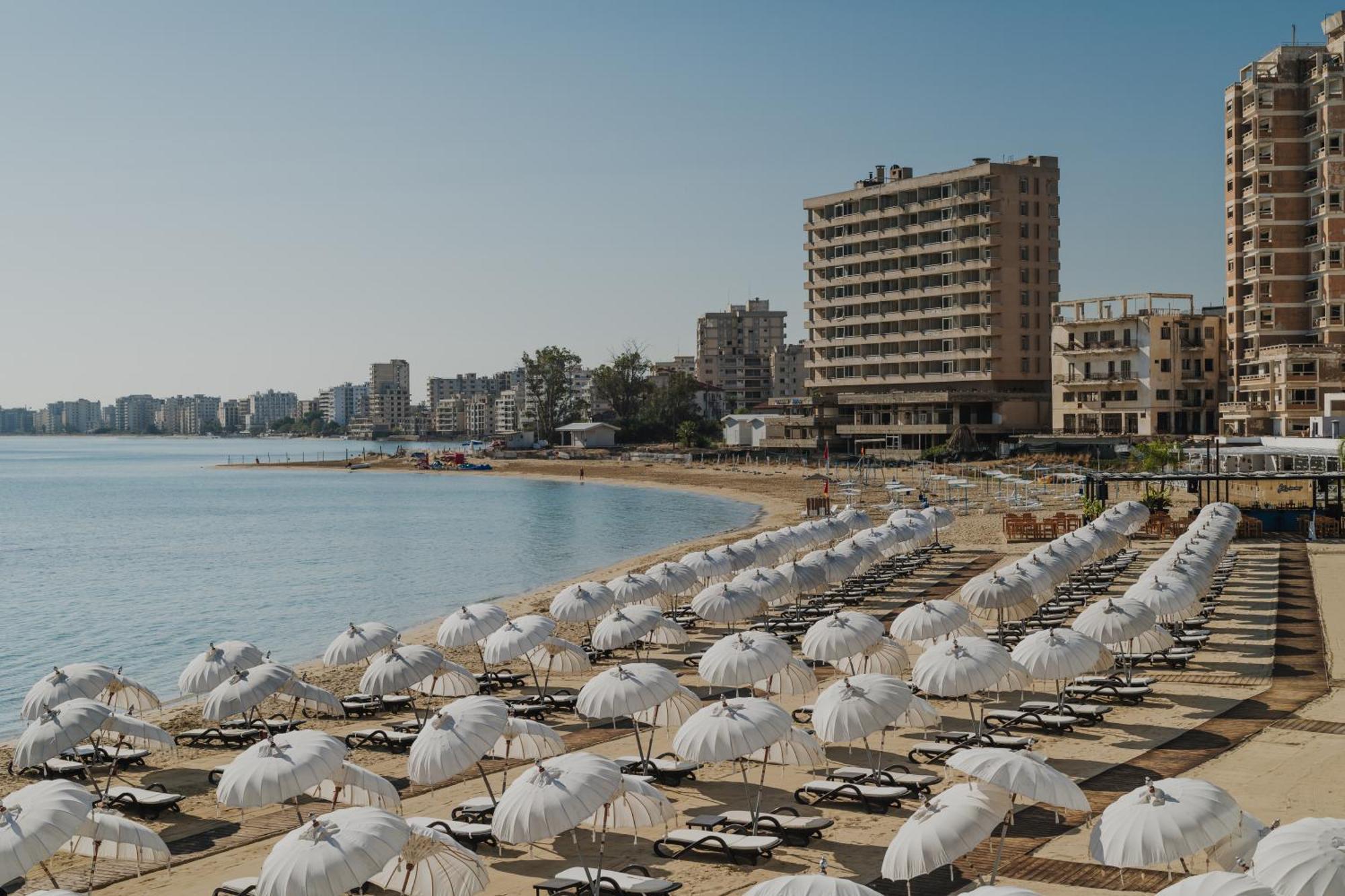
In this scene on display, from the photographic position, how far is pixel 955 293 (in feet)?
315

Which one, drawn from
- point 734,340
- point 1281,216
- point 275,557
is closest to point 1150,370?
point 1281,216

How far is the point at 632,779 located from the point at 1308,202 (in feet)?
242

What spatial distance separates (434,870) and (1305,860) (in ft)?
23.7

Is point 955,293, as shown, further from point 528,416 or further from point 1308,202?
point 528,416

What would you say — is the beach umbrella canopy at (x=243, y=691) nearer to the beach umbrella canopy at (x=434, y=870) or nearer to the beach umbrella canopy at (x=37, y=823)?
the beach umbrella canopy at (x=37, y=823)

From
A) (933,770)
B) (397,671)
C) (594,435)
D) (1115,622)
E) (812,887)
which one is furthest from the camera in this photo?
(594,435)

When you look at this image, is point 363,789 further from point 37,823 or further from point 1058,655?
point 1058,655

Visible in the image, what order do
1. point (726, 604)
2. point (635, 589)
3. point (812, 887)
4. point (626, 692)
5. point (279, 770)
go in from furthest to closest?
point (635, 589) → point (726, 604) → point (626, 692) → point (279, 770) → point (812, 887)

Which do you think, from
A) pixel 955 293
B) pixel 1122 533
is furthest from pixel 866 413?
pixel 1122 533

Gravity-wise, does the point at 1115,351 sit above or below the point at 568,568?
above

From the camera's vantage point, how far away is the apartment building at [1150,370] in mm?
81312

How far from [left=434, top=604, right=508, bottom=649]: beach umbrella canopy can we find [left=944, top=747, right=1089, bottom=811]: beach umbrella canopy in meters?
11.8

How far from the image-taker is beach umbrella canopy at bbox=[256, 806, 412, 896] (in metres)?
9.83

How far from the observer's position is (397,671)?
18656 mm
